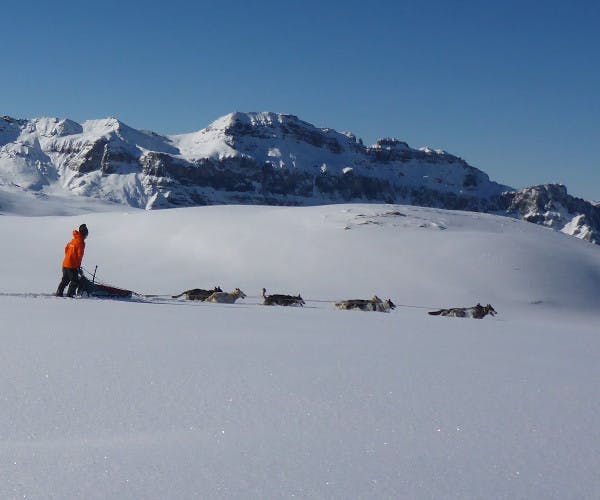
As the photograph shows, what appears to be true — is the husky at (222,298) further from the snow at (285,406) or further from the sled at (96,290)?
the snow at (285,406)

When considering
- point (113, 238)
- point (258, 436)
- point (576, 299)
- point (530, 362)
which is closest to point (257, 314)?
point (530, 362)

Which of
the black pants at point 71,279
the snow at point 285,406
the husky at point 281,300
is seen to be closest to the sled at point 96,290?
the black pants at point 71,279

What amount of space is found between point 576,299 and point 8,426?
18037 millimetres

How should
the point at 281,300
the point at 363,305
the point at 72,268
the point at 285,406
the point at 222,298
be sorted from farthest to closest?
the point at 363,305
the point at 281,300
the point at 222,298
the point at 72,268
the point at 285,406

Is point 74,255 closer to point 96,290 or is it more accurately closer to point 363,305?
point 96,290

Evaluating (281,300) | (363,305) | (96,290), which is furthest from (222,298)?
(363,305)

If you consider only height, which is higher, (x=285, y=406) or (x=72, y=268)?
(x=72, y=268)

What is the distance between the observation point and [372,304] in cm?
1273

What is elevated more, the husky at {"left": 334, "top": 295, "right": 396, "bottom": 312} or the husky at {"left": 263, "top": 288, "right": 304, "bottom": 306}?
the husky at {"left": 334, "top": 295, "right": 396, "bottom": 312}

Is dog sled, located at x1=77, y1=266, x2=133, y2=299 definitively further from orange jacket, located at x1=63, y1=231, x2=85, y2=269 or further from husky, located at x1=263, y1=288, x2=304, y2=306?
husky, located at x1=263, y1=288, x2=304, y2=306

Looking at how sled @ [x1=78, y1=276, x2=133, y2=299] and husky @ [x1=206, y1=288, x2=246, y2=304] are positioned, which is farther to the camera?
husky @ [x1=206, y1=288, x2=246, y2=304]

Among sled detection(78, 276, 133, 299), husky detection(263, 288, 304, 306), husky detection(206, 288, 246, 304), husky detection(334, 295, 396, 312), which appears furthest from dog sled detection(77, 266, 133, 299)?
husky detection(334, 295, 396, 312)

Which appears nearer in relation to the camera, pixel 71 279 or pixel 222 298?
pixel 71 279

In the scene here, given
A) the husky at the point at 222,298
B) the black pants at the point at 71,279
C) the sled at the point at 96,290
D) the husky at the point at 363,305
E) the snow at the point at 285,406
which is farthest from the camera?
the husky at the point at 363,305
